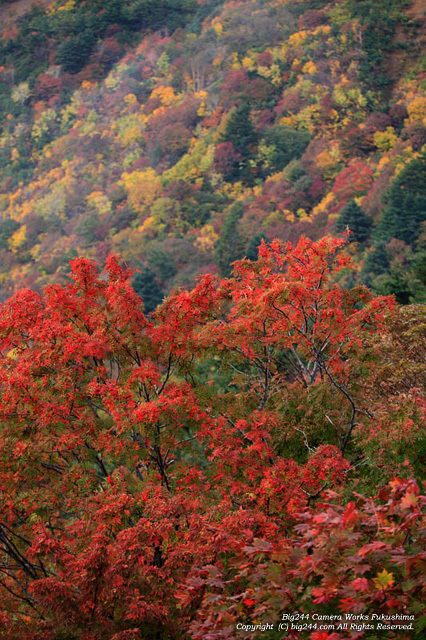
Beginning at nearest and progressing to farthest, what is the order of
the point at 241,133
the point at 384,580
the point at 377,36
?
the point at 384,580 < the point at 241,133 < the point at 377,36

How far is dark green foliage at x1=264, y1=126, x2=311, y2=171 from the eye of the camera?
65.5 meters

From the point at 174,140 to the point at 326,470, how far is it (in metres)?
70.6

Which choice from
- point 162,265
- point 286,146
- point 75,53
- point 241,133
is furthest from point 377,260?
point 75,53

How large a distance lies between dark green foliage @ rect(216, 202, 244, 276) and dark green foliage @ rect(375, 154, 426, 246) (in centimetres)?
1118

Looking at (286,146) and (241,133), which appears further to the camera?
(241,133)

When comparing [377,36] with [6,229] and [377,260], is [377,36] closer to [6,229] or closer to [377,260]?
[377,260]

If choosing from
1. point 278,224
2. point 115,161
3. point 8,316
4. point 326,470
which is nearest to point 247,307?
point 326,470

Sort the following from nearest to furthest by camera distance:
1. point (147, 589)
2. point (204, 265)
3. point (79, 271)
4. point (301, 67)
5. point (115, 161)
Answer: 1. point (147, 589)
2. point (79, 271)
3. point (204, 265)
4. point (301, 67)
5. point (115, 161)

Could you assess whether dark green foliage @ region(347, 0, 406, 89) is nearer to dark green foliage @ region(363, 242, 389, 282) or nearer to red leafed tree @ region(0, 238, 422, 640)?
dark green foliage @ region(363, 242, 389, 282)

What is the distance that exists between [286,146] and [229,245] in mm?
19450

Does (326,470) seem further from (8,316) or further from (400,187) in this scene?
(400,187)

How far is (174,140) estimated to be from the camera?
75.2 meters

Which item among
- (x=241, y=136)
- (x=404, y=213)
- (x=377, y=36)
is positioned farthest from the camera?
(x=377, y=36)

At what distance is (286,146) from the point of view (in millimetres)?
66188
